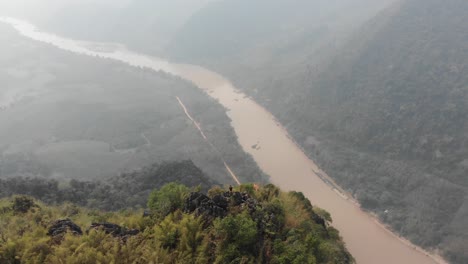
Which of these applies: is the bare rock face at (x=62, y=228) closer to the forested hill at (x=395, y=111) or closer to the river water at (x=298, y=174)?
the river water at (x=298, y=174)

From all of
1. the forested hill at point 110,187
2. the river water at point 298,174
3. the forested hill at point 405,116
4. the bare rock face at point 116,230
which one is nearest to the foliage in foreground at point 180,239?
the bare rock face at point 116,230

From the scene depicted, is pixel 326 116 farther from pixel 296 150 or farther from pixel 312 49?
pixel 312 49

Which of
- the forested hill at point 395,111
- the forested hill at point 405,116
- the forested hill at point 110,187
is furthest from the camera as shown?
the forested hill at point 395,111

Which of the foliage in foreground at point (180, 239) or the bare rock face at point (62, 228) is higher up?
the foliage in foreground at point (180, 239)

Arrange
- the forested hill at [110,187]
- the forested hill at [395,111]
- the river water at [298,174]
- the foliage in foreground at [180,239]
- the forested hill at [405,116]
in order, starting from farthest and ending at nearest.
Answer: the forested hill at [395,111], the forested hill at [405,116], the river water at [298,174], the forested hill at [110,187], the foliage in foreground at [180,239]

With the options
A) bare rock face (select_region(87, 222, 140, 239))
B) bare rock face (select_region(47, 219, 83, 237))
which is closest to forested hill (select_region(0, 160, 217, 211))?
bare rock face (select_region(47, 219, 83, 237))

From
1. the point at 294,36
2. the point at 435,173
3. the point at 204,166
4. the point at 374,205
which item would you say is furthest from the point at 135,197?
the point at 294,36

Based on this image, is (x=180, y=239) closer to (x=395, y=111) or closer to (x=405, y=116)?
(x=405, y=116)

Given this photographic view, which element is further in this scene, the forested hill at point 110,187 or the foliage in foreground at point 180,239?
the forested hill at point 110,187
